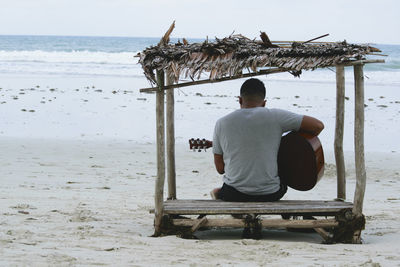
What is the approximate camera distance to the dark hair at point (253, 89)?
568 centimetres

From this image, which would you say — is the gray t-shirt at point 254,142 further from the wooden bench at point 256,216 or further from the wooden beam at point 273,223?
the wooden beam at point 273,223

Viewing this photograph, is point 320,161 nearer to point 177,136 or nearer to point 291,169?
point 291,169

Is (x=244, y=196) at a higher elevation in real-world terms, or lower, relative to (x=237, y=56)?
lower

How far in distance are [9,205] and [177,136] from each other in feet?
21.4

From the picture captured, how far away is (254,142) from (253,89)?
1.61 ft

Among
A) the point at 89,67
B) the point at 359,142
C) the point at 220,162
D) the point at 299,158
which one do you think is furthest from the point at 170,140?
the point at 89,67

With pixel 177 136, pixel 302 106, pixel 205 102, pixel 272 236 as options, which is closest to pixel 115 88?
pixel 205 102

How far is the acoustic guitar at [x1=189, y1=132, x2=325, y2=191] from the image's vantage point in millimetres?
5926

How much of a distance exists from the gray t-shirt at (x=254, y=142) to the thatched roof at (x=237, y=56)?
43cm

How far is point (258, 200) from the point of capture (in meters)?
5.95

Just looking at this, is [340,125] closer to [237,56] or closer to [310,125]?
[310,125]

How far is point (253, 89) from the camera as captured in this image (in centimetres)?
571

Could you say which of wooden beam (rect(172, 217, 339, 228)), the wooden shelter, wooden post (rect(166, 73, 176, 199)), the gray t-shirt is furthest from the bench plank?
wooden post (rect(166, 73, 176, 199))

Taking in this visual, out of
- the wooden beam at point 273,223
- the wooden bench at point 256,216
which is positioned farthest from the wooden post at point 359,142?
the wooden beam at point 273,223
